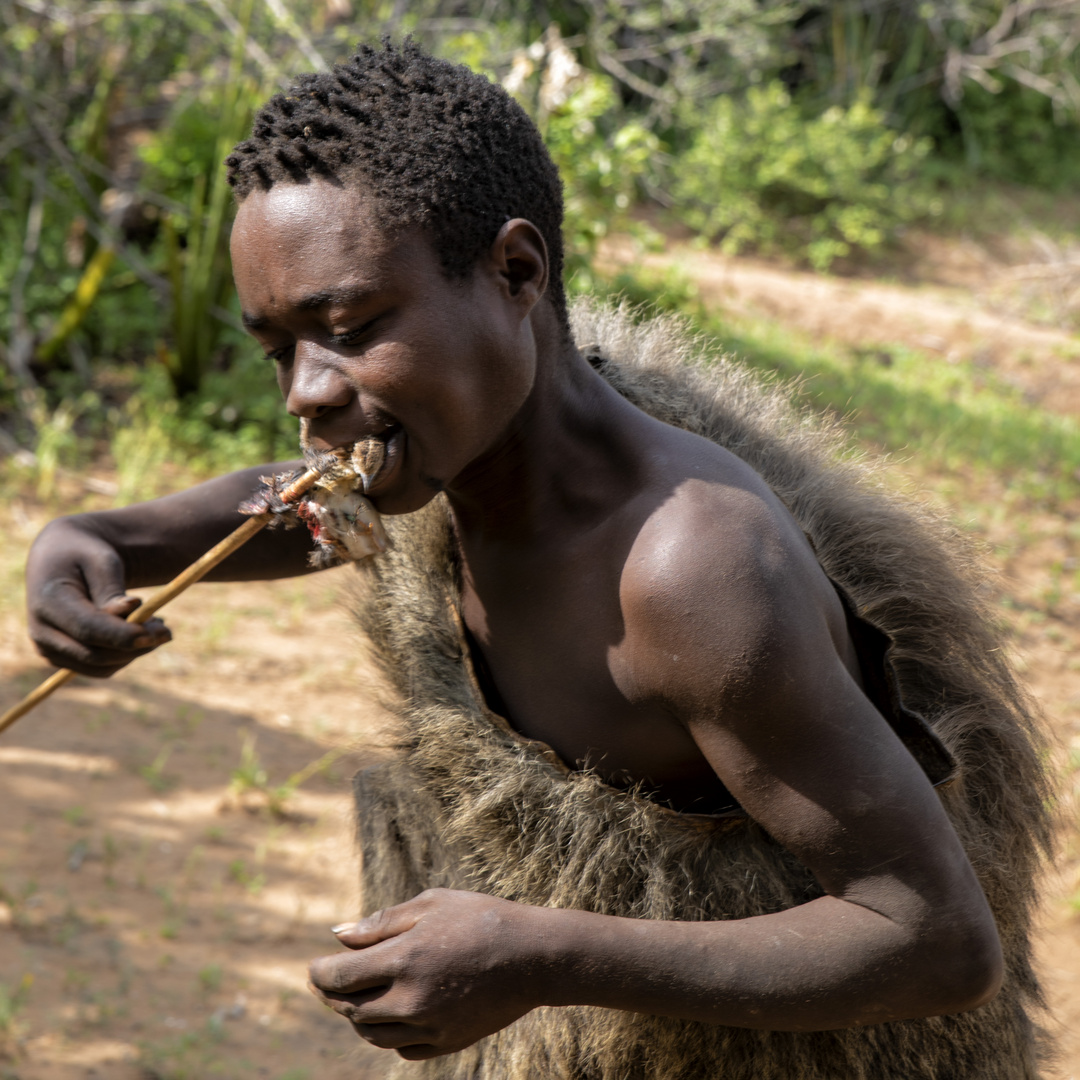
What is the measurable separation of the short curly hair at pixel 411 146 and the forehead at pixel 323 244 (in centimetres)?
2

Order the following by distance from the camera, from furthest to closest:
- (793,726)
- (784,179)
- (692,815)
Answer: (784,179)
(692,815)
(793,726)

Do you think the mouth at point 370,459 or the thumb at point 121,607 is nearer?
the mouth at point 370,459

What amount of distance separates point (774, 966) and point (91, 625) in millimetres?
1064

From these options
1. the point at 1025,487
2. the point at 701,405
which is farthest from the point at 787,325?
the point at 701,405

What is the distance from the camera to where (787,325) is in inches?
358

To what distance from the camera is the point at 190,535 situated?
1948 millimetres

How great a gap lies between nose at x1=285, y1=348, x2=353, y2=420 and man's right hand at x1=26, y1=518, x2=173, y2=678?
20.2 inches

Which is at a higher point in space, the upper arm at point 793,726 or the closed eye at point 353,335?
the closed eye at point 353,335

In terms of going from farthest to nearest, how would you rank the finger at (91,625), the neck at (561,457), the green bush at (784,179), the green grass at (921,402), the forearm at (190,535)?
1. the green bush at (784,179)
2. the green grass at (921,402)
3. the forearm at (190,535)
4. the finger at (91,625)
5. the neck at (561,457)

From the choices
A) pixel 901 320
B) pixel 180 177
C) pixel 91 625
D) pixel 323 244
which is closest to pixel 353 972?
pixel 91 625

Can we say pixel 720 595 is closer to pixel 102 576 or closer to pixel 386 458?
pixel 386 458

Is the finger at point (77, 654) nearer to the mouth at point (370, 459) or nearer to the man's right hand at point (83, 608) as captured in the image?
the man's right hand at point (83, 608)

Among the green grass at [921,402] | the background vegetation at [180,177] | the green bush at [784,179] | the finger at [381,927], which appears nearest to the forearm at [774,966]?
the finger at [381,927]

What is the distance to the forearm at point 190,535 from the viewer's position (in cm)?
192
